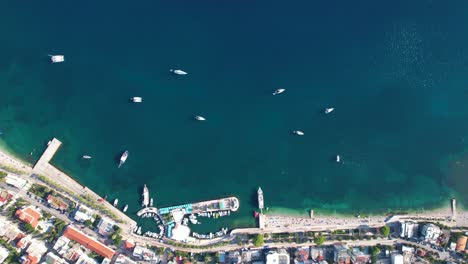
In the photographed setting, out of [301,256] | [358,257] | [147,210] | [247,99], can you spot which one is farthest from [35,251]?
[358,257]

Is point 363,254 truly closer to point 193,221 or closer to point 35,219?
point 193,221

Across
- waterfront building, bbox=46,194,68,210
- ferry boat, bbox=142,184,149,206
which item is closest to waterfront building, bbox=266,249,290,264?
ferry boat, bbox=142,184,149,206

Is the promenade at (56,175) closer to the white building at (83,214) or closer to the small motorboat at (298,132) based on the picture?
the white building at (83,214)

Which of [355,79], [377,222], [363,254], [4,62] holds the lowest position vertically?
[363,254]

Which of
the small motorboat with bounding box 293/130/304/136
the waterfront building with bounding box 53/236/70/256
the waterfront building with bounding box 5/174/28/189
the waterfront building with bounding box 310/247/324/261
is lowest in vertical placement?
the waterfront building with bounding box 53/236/70/256

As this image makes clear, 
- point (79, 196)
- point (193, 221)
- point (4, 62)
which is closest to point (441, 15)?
point (193, 221)

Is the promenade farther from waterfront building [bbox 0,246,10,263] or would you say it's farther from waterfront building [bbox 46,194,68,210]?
waterfront building [bbox 0,246,10,263]

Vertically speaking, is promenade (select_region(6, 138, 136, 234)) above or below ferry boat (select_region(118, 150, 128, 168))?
below

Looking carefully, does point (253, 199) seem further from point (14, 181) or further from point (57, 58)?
point (57, 58)
